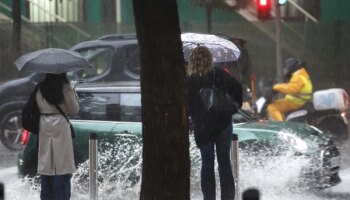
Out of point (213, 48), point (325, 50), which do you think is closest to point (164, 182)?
point (213, 48)

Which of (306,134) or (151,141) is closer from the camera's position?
(151,141)

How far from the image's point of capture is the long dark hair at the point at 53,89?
8.36m

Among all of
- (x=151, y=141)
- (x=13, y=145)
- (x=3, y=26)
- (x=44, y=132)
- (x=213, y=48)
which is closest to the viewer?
(x=151, y=141)

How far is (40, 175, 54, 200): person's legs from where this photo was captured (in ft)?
28.1

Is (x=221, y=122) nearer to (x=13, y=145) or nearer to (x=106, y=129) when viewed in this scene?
(x=106, y=129)

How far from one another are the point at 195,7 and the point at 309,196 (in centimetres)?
1579

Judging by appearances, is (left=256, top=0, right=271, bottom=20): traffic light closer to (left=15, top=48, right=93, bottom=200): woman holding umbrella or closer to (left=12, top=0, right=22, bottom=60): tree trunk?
(left=12, top=0, right=22, bottom=60): tree trunk

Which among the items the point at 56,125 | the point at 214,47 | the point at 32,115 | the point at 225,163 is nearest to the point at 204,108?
the point at 225,163

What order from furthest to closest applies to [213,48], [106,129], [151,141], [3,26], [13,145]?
[3,26]
[13,145]
[106,129]
[213,48]
[151,141]

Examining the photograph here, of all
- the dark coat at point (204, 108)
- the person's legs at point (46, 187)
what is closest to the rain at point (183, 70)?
the dark coat at point (204, 108)

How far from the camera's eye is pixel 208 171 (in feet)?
28.7

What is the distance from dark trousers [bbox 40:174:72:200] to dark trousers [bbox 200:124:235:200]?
1.39 m

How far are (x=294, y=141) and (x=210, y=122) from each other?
1.88m

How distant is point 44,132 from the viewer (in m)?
8.40
